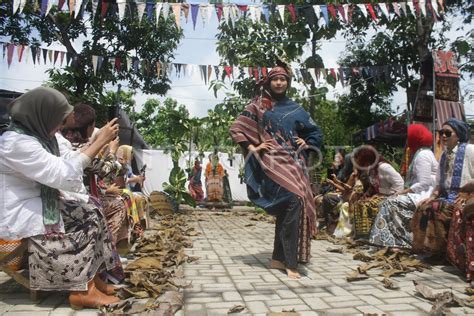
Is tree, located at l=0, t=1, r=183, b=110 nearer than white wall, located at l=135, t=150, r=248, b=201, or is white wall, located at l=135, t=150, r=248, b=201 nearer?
tree, located at l=0, t=1, r=183, b=110

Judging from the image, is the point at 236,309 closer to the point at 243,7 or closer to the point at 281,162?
the point at 281,162

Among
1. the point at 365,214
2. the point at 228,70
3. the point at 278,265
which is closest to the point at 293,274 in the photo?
the point at 278,265

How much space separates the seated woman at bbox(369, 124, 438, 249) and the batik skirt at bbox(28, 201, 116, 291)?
336 cm

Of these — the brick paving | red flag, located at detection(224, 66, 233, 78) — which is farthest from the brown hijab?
red flag, located at detection(224, 66, 233, 78)

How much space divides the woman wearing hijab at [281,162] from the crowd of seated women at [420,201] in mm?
1286

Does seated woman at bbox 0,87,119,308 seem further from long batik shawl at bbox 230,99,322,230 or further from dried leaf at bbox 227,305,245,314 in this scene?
long batik shawl at bbox 230,99,322,230

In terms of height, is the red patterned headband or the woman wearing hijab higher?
the red patterned headband

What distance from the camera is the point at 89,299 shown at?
2520 mm

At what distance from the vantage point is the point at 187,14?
8.15 m

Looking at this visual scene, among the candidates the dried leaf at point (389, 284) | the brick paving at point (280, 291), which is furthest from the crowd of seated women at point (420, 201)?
the dried leaf at point (389, 284)

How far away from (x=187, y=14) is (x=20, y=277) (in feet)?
21.9

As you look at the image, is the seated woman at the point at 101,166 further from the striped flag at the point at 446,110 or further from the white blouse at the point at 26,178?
the striped flag at the point at 446,110

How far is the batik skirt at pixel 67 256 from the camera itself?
2.51 meters

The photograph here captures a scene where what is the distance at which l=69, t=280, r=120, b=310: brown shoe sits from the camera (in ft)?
8.18
